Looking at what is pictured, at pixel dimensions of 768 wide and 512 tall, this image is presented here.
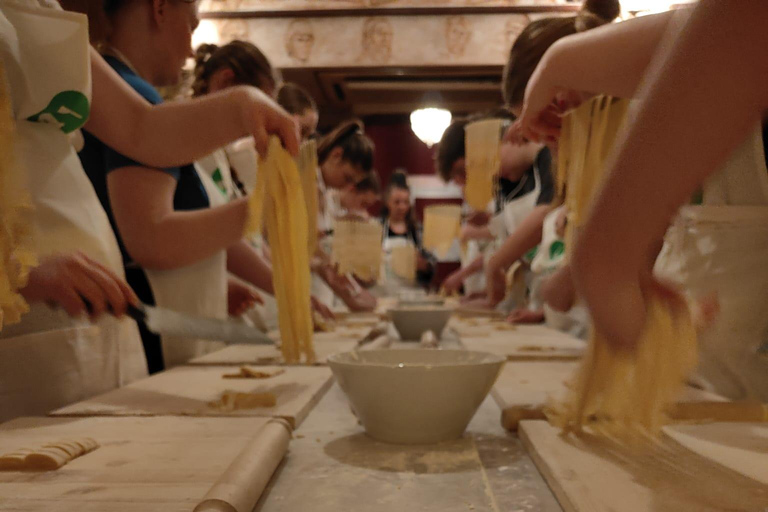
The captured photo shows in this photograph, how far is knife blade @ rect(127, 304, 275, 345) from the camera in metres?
0.77

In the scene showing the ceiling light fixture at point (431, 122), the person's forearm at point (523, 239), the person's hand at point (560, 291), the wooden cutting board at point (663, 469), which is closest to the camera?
the wooden cutting board at point (663, 469)

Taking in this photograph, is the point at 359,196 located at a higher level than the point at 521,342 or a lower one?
higher

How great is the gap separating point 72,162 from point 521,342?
3.48 ft

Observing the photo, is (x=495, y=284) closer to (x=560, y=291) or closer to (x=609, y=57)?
(x=560, y=291)

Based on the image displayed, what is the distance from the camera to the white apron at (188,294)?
4.09 ft

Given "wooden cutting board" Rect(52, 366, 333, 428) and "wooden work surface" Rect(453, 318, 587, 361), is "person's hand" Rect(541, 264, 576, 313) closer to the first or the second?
"wooden work surface" Rect(453, 318, 587, 361)

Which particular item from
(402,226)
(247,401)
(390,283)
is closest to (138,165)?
(247,401)

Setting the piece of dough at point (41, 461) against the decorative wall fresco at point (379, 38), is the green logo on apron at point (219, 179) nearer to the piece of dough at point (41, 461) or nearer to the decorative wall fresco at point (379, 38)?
the piece of dough at point (41, 461)

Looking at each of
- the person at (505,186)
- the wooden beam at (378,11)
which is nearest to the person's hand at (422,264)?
the person at (505,186)

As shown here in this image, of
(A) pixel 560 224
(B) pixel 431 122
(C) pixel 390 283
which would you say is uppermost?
(B) pixel 431 122

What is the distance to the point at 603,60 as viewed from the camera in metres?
0.76

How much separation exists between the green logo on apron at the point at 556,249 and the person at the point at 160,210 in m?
1.06

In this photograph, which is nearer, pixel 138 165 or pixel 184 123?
pixel 184 123

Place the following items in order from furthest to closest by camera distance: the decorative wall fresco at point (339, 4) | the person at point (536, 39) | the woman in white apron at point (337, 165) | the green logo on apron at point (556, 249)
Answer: the decorative wall fresco at point (339, 4) → the woman in white apron at point (337, 165) → the green logo on apron at point (556, 249) → the person at point (536, 39)
